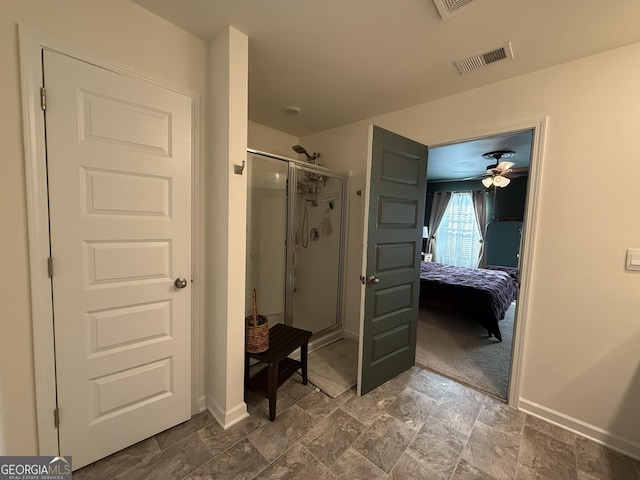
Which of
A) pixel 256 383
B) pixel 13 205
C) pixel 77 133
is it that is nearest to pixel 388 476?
pixel 256 383

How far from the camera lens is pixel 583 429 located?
1.70 meters

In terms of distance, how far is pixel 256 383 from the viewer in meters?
1.90

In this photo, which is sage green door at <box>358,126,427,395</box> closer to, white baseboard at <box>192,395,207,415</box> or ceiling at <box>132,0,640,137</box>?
ceiling at <box>132,0,640,137</box>

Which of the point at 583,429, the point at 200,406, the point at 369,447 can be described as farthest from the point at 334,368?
the point at 583,429

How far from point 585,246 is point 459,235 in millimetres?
4483

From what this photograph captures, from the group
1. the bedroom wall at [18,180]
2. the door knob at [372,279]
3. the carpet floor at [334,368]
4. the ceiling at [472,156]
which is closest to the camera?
the bedroom wall at [18,180]

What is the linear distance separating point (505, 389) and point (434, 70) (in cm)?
257

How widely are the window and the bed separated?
179cm

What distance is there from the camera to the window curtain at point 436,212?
238 inches

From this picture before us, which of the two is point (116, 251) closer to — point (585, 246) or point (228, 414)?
point (228, 414)

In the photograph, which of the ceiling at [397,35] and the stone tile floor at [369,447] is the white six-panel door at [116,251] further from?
the ceiling at [397,35]

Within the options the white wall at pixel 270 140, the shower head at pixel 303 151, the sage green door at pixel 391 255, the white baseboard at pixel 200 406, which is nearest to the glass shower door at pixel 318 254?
the shower head at pixel 303 151

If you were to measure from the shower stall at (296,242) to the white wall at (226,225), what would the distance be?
24.6 inches

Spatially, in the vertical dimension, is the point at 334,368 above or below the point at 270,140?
below
